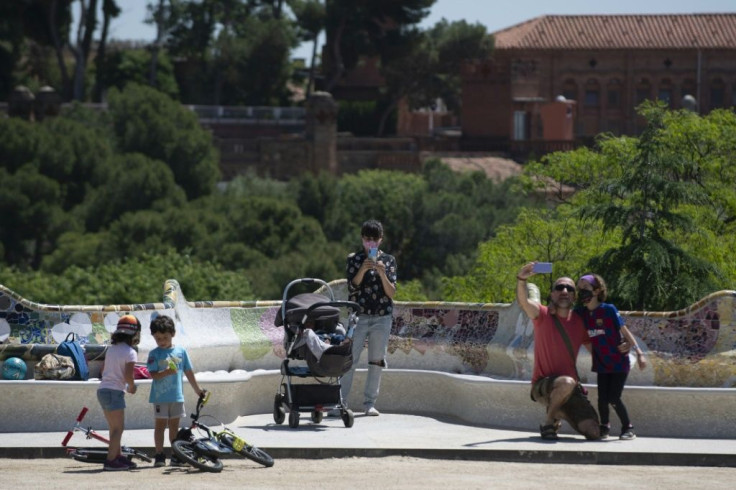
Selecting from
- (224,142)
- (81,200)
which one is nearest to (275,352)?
(81,200)

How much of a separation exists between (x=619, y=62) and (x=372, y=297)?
88292 millimetres

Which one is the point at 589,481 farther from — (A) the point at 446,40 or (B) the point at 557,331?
(A) the point at 446,40

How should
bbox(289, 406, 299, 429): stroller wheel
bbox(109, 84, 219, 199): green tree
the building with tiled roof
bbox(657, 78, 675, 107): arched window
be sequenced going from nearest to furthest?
bbox(289, 406, 299, 429): stroller wheel
bbox(109, 84, 219, 199): green tree
the building with tiled roof
bbox(657, 78, 675, 107): arched window

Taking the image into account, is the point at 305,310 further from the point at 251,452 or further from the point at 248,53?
the point at 248,53

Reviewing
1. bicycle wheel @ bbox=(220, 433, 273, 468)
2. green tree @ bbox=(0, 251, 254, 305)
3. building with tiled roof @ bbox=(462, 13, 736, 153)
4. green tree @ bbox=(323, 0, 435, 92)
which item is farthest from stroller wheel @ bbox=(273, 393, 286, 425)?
building with tiled roof @ bbox=(462, 13, 736, 153)

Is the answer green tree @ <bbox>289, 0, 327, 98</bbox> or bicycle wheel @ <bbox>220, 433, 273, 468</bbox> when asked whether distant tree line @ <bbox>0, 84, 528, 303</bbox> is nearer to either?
green tree @ <bbox>289, 0, 327, 98</bbox>

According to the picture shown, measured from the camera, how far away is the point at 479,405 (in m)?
14.2

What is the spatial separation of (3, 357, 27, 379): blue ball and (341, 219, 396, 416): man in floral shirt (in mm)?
2683

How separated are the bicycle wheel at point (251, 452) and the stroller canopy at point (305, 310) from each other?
7.15 ft

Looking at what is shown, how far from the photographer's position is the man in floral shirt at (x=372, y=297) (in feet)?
46.0

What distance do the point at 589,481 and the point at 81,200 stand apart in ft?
218

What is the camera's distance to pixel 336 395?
13945mm

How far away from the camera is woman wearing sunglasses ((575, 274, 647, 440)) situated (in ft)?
43.0

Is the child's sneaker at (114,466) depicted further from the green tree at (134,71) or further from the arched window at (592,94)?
the arched window at (592,94)
